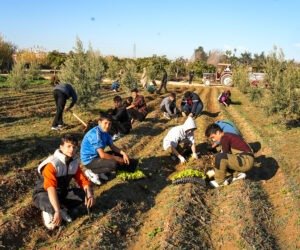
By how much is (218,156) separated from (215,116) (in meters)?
9.75

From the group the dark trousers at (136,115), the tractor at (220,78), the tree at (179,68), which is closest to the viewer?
the dark trousers at (136,115)

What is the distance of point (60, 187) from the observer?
236 inches

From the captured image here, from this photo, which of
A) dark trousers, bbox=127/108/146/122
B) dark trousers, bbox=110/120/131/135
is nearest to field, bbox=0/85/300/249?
dark trousers, bbox=110/120/131/135

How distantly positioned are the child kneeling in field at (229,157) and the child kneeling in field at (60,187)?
9.47 ft

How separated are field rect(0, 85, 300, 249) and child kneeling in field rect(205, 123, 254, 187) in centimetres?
24

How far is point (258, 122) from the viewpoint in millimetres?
16062

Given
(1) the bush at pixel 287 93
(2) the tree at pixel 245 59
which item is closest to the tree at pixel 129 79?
(1) the bush at pixel 287 93

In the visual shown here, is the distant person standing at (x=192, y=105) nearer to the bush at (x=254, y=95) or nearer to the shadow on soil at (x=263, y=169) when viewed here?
the shadow on soil at (x=263, y=169)

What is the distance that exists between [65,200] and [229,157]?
3.33 meters

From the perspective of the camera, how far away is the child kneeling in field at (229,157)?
7895 millimetres

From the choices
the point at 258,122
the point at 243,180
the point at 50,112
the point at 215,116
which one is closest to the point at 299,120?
the point at 258,122

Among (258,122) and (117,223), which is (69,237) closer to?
(117,223)

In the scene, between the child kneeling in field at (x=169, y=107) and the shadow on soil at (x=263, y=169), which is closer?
the shadow on soil at (x=263, y=169)

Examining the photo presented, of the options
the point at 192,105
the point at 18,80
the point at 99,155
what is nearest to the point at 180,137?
the point at 99,155
